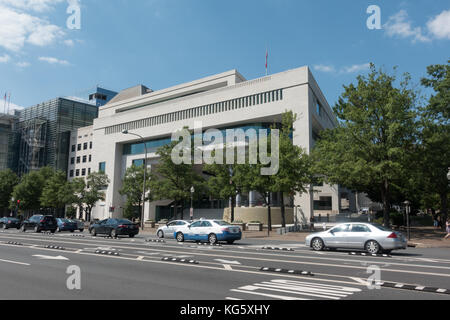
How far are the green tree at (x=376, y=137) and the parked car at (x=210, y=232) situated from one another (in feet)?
35.9

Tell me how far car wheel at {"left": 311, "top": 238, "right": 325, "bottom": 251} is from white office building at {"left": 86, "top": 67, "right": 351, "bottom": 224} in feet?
58.6

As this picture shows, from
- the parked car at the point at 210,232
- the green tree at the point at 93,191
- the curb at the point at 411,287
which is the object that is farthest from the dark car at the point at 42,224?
the curb at the point at 411,287

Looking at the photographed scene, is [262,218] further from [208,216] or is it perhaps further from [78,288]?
[78,288]

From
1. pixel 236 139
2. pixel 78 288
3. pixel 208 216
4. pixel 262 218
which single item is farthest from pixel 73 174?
pixel 78 288

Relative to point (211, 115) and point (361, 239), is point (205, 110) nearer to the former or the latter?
point (211, 115)

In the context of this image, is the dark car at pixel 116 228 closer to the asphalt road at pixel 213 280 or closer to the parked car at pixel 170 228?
the parked car at pixel 170 228

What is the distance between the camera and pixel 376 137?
88.9 feet

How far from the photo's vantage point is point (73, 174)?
78.8 m

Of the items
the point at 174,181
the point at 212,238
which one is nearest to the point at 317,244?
the point at 212,238

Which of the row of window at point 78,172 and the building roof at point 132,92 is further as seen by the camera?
the row of window at point 78,172

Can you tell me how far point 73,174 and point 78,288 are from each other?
256 feet

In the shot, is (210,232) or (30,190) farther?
(30,190)

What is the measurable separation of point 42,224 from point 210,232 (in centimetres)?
2064

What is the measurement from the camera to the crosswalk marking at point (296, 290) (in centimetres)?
675
